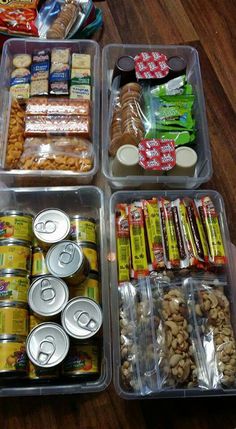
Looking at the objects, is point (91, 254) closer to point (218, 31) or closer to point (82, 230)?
point (82, 230)

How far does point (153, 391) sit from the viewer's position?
2.90ft

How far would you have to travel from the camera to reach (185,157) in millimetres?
1163

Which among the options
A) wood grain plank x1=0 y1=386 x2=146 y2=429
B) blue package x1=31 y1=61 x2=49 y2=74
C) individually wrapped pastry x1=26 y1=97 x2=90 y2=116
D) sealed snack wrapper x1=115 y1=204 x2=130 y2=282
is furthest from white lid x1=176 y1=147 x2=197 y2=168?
wood grain plank x1=0 y1=386 x2=146 y2=429

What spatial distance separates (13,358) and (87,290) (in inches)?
8.7

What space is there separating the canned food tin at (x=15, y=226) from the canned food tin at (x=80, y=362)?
11.4 inches

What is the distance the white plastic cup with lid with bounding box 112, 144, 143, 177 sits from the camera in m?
1.13

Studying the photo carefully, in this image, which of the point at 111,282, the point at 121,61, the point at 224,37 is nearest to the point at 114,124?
the point at 121,61

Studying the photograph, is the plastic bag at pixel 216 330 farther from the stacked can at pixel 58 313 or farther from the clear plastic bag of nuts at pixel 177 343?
the stacked can at pixel 58 313

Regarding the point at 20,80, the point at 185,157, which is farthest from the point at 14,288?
the point at 20,80

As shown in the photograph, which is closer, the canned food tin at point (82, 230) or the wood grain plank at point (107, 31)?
the canned food tin at point (82, 230)

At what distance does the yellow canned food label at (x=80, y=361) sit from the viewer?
2.90 feet

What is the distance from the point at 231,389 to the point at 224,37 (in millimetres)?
1247

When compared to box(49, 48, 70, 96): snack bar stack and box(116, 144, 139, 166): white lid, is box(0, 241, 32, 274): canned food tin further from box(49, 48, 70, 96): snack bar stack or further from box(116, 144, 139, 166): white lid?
box(49, 48, 70, 96): snack bar stack

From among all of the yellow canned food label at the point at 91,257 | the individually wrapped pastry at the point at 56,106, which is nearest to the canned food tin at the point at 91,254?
the yellow canned food label at the point at 91,257
